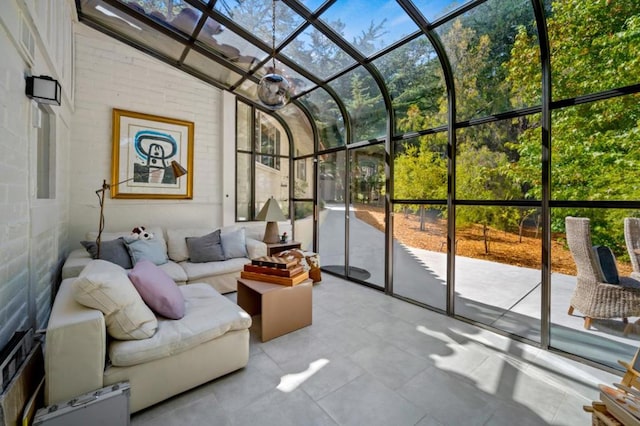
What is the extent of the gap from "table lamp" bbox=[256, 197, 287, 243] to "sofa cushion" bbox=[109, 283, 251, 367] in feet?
6.31

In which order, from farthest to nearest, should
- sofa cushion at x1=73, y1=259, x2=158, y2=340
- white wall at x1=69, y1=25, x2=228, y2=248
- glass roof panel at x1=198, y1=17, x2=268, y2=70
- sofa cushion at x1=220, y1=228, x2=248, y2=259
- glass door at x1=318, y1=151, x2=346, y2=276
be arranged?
glass door at x1=318, y1=151, x2=346, y2=276
sofa cushion at x1=220, y1=228, x2=248, y2=259
white wall at x1=69, y1=25, x2=228, y2=248
glass roof panel at x1=198, y1=17, x2=268, y2=70
sofa cushion at x1=73, y1=259, x2=158, y2=340

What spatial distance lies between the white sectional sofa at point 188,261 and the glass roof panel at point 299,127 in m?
2.07

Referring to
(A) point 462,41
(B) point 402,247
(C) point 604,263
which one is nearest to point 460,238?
(B) point 402,247

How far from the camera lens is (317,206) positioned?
5102 millimetres

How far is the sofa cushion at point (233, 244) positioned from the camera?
3.94 meters

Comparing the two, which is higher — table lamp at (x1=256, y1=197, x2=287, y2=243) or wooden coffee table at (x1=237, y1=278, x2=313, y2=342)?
table lamp at (x1=256, y1=197, x2=287, y2=243)

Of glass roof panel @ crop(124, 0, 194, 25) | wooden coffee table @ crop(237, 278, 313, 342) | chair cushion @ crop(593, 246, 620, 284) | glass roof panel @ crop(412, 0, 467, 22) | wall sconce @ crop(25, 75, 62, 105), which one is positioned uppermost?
glass roof panel @ crop(124, 0, 194, 25)

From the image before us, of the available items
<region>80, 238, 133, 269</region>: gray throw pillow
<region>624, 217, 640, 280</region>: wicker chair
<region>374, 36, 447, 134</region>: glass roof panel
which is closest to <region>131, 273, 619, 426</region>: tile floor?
<region>624, 217, 640, 280</region>: wicker chair

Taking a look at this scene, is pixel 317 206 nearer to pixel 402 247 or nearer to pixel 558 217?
pixel 402 247

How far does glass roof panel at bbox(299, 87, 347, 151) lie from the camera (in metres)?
4.50

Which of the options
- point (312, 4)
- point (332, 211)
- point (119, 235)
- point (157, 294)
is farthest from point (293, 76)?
point (157, 294)

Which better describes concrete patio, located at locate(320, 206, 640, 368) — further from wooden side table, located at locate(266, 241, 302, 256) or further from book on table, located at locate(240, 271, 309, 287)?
book on table, located at locate(240, 271, 309, 287)

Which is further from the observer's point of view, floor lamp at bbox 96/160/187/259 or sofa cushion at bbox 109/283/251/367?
floor lamp at bbox 96/160/187/259

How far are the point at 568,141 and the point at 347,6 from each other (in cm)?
239
